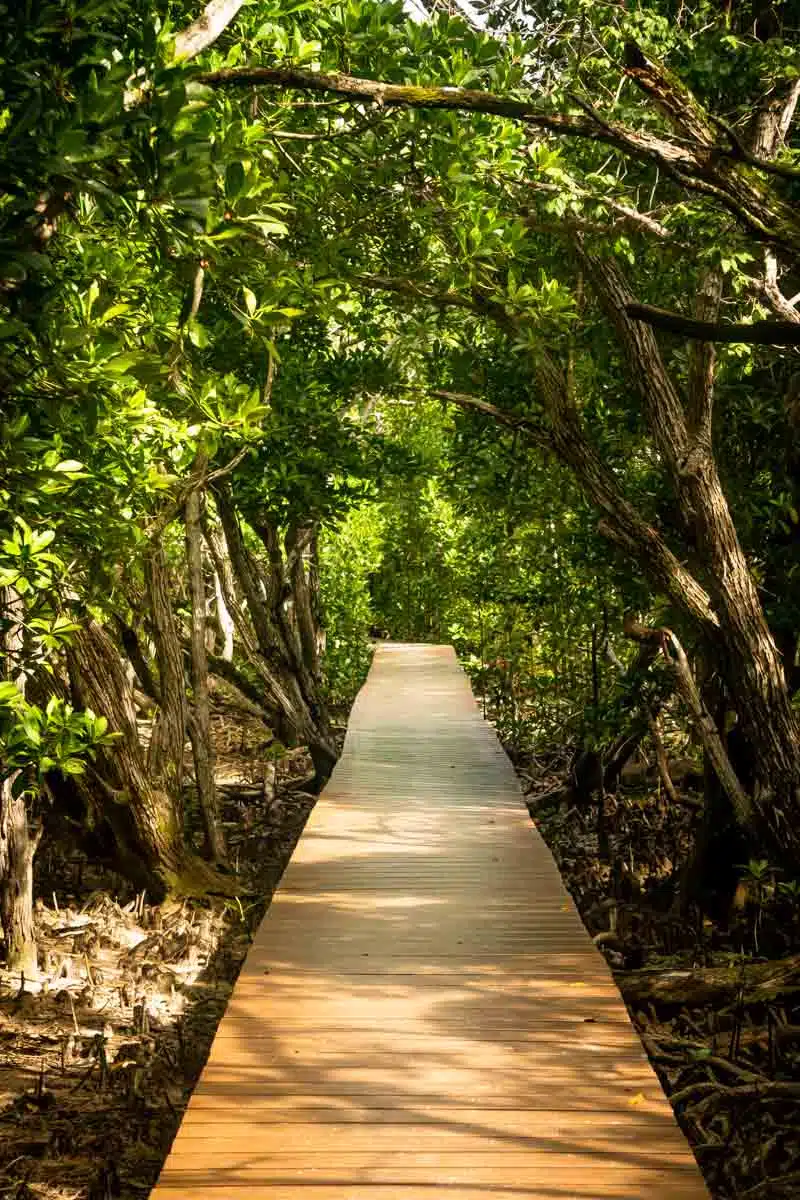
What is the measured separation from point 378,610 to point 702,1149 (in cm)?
1439

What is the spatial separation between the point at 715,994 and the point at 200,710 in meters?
3.91

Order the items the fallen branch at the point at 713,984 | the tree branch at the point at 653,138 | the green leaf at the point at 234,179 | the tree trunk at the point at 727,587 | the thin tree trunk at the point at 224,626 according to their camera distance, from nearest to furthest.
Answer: the tree branch at the point at 653,138
the green leaf at the point at 234,179
the fallen branch at the point at 713,984
the tree trunk at the point at 727,587
the thin tree trunk at the point at 224,626

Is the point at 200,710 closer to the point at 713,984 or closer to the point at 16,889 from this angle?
the point at 16,889

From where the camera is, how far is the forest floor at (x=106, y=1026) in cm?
403

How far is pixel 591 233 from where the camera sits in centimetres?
557

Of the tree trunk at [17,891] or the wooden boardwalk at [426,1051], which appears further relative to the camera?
the tree trunk at [17,891]

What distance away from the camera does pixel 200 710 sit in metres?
7.72

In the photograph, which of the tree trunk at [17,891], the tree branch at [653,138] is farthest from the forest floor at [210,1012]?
the tree branch at [653,138]

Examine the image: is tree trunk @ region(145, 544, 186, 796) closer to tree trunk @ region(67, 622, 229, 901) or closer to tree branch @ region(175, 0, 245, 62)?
→ tree trunk @ region(67, 622, 229, 901)

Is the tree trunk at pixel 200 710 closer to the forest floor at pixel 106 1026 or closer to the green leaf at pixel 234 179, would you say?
the forest floor at pixel 106 1026

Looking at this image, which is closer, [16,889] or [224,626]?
[16,889]

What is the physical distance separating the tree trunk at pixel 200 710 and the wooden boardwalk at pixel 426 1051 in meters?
1.50

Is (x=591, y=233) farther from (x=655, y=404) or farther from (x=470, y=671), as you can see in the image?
(x=470, y=671)

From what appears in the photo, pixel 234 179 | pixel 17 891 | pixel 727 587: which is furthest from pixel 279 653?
pixel 234 179
